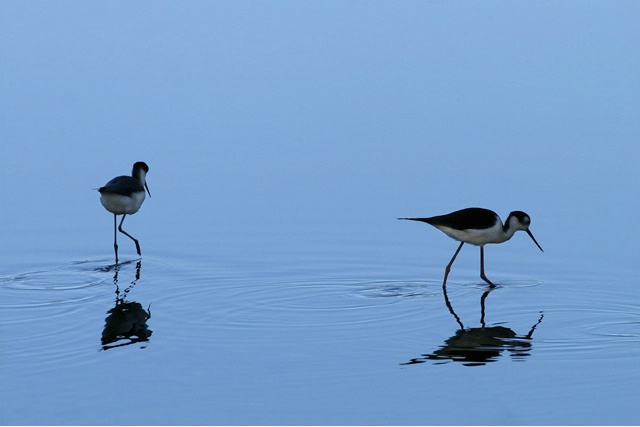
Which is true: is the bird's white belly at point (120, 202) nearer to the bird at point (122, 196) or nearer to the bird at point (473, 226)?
the bird at point (122, 196)

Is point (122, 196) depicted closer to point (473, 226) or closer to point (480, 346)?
point (473, 226)

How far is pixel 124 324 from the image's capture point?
9.02 m

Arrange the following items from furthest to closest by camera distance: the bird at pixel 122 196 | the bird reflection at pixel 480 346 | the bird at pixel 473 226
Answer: the bird at pixel 122 196, the bird at pixel 473 226, the bird reflection at pixel 480 346

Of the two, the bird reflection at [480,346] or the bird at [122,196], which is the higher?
the bird at [122,196]

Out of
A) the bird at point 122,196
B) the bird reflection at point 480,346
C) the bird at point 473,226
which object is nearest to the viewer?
the bird reflection at point 480,346

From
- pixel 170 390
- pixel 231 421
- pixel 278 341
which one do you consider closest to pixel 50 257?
pixel 278 341

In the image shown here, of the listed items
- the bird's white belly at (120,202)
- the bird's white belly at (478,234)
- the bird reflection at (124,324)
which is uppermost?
the bird's white belly at (120,202)

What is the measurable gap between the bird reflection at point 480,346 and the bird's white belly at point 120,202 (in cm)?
442

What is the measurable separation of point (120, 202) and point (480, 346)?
16.7ft

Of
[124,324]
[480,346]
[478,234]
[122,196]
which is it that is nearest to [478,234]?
[478,234]

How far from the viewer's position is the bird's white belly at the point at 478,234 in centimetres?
1084

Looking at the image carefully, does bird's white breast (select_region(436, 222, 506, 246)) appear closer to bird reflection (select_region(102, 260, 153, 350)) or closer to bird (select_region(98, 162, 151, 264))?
bird reflection (select_region(102, 260, 153, 350))

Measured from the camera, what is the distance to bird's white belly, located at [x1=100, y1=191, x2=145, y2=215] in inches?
482

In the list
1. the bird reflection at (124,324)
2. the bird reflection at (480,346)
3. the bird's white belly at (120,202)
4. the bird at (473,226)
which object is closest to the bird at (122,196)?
the bird's white belly at (120,202)
